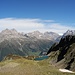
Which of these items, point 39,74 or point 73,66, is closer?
point 39,74

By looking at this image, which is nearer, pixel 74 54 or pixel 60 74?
pixel 60 74

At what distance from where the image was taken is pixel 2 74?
144ft

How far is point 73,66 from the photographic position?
346 ft

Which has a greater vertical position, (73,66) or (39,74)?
(39,74)

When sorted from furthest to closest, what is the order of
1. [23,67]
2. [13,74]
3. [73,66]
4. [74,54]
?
[74,54]
[73,66]
[23,67]
[13,74]

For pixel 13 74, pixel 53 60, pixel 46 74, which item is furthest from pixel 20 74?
pixel 53 60

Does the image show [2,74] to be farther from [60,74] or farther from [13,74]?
[60,74]

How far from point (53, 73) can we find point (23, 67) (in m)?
9.18

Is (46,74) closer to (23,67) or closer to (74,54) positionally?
(23,67)

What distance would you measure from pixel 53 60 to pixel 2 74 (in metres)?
128

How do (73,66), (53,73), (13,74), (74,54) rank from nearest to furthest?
(13,74) → (53,73) → (73,66) → (74,54)

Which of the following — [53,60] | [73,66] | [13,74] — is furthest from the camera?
[53,60]

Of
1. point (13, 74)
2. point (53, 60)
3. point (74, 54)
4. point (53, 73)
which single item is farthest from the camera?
point (53, 60)

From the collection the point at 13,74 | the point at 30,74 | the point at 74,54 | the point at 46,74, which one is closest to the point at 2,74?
the point at 13,74
